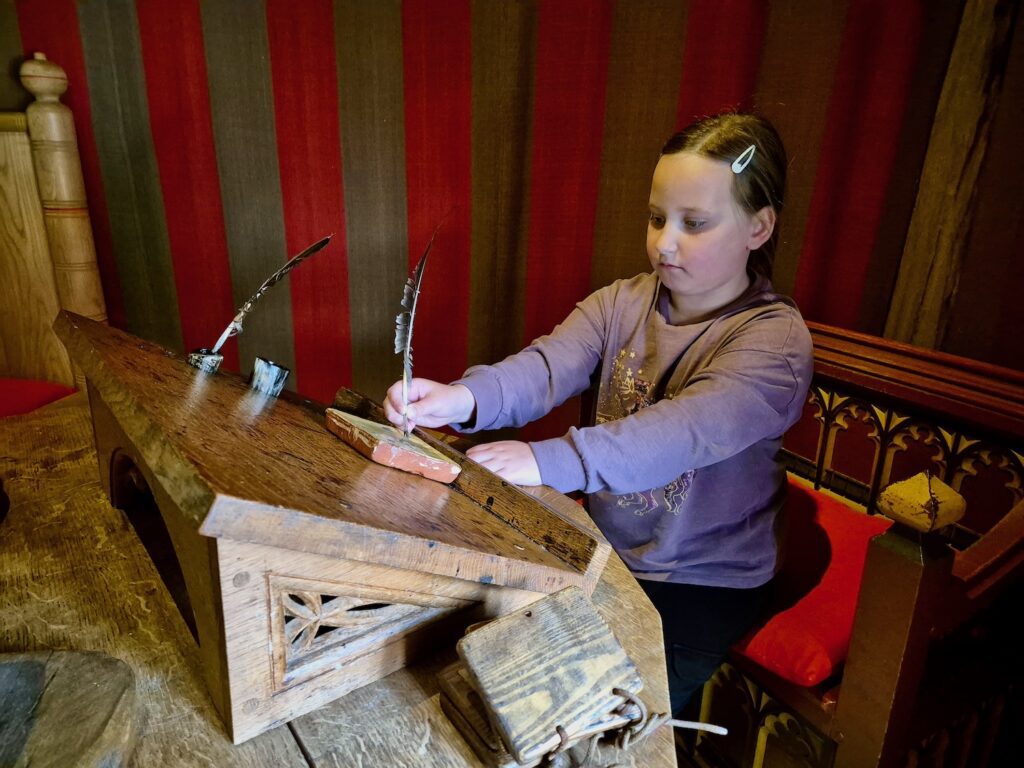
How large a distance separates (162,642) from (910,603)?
0.93 metres

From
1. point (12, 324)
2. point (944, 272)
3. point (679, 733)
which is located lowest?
point (679, 733)

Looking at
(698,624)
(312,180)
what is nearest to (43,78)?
(312,180)

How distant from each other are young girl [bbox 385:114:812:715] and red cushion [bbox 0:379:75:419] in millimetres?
1072

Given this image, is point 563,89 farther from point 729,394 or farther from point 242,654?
point 242,654

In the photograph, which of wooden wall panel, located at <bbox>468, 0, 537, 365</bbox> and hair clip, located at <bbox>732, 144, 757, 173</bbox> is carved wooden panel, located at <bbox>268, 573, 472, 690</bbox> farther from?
wooden wall panel, located at <bbox>468, 0, 537, 365</bbox>

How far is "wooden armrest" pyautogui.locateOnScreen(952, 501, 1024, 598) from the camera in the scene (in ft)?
3.10

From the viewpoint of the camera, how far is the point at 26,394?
5.35ft

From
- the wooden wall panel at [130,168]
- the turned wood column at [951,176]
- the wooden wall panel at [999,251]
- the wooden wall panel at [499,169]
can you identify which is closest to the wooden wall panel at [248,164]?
the wooden wall panel at [130,168]

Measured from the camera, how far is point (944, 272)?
162 cm

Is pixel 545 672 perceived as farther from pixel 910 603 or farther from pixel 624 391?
pixel 624 391

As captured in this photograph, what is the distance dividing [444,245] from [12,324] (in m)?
1.20

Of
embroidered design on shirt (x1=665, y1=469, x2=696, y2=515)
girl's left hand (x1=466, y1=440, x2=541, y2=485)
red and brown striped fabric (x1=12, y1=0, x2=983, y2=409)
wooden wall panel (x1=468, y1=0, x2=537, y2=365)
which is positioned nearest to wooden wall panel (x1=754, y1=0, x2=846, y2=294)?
red and brown striped fabric (x1=12, y1=0, x2=983, y2=409)

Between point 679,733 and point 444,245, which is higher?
point 444,245

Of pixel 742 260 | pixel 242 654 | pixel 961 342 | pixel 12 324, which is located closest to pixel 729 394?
pixel 742 260
